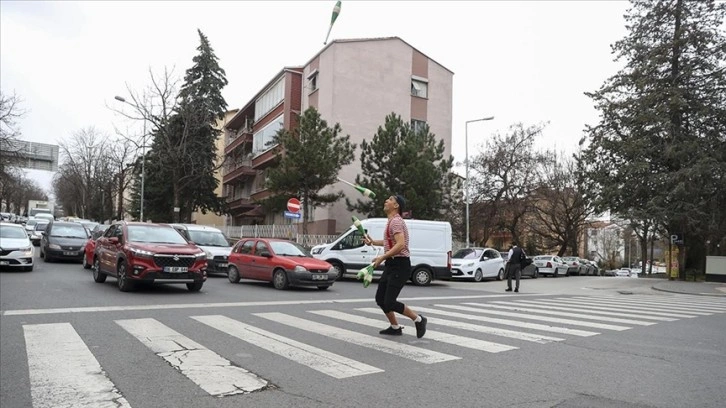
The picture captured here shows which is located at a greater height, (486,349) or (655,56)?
(655,56)

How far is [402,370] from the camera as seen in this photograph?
5.62 metres

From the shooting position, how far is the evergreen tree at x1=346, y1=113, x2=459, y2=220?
26.6 metres

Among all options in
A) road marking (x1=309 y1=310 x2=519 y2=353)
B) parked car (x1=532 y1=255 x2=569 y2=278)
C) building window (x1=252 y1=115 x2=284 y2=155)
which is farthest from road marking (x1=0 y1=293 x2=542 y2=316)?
Answer: building window (x1=252 y1=115 x2=284 y2=155)

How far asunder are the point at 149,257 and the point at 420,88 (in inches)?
1111

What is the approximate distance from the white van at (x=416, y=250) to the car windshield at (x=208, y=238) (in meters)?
3.89

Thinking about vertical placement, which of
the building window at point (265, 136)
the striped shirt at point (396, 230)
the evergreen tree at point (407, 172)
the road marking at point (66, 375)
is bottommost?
the road marking at point (66, 375)

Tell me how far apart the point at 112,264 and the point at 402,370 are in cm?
1003

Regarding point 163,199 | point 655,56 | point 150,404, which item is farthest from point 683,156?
point 163,199

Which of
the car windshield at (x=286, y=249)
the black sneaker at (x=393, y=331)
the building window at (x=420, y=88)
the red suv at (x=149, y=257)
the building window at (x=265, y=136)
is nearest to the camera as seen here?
the black sneaker at (x=393, y=331)

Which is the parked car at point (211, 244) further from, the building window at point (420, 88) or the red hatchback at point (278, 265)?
the building window at point (420, 88)

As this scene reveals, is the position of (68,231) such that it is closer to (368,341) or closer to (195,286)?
(195,286)

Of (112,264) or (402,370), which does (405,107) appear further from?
(402,370)

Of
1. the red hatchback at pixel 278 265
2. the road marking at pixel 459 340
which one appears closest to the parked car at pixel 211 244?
the red hatchback at pixel 278 265

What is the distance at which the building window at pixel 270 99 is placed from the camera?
39688 mm
